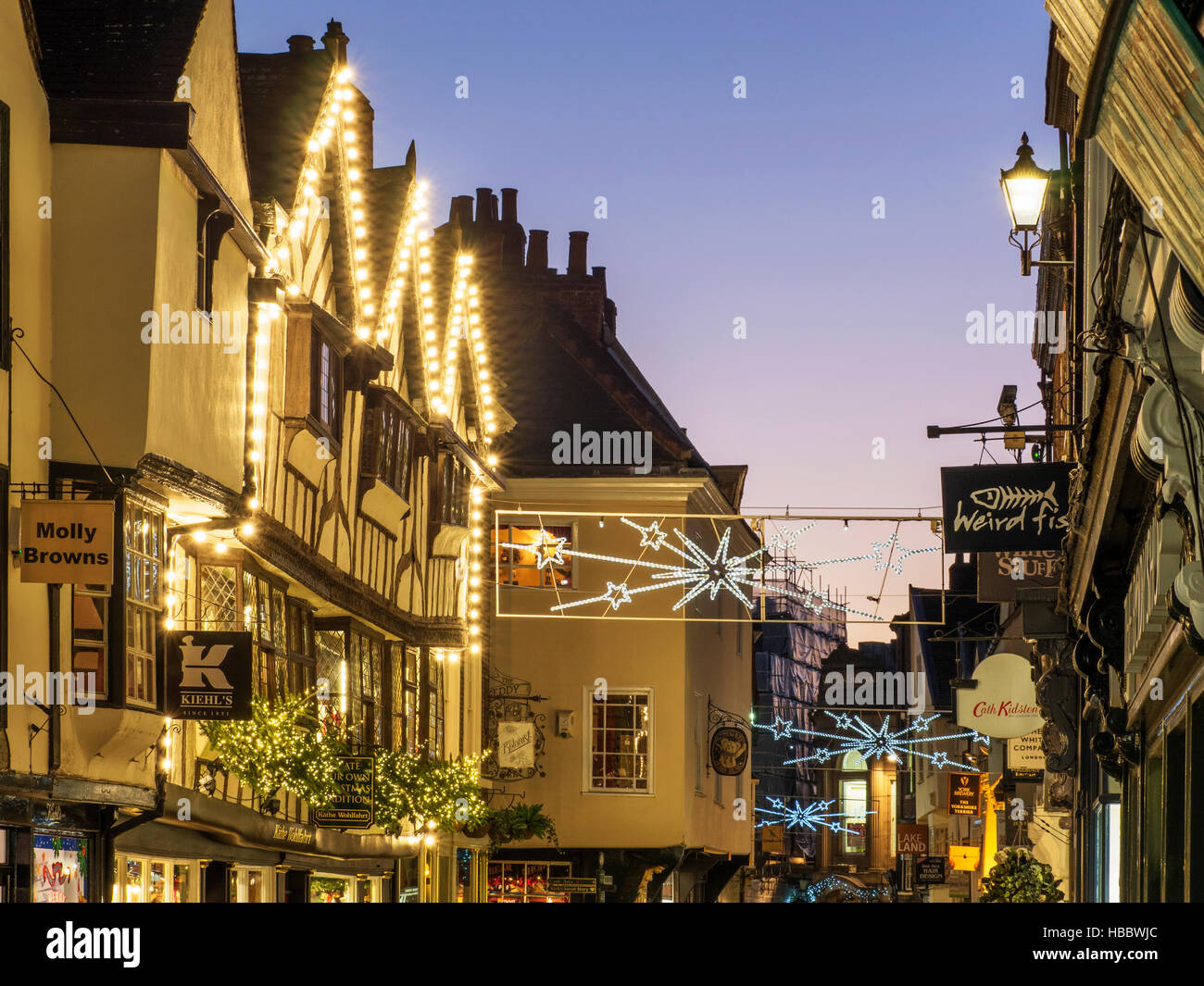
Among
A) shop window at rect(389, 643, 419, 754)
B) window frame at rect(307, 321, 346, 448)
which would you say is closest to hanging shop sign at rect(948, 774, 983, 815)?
shop window at rect(389, 643, 419, 754)

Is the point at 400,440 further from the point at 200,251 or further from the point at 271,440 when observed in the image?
the point at 200,251

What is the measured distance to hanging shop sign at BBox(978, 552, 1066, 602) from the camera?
21516mm

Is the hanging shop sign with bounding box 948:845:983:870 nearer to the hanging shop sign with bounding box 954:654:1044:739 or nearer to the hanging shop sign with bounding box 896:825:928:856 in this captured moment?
the hanging shop sign with bounding box 896:825:928:856

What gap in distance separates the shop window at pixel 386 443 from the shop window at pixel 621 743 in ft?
33.4

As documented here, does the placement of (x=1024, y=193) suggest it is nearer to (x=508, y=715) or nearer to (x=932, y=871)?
(x=508, y=715)

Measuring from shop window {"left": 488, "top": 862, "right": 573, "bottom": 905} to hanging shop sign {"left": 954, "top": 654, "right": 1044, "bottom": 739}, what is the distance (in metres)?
11.1

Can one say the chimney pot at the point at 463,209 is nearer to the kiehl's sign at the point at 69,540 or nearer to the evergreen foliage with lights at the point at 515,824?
the evergreen foliage with lights at the point at 515,824

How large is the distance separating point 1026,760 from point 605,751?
7.70 metres

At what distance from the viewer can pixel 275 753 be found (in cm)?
1508

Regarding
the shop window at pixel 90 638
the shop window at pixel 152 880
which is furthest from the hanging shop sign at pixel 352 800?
the shop window at pixel 90 638

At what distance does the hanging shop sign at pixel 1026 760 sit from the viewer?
1000 inches

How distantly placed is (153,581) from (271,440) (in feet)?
10.3
